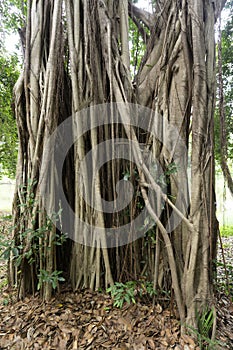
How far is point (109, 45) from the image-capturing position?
5.16 feet

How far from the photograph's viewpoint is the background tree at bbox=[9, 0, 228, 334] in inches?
54.0

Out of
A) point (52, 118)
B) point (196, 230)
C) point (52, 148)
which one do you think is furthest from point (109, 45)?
point (196, 230)

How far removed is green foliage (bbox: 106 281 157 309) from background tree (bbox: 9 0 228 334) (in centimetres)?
7

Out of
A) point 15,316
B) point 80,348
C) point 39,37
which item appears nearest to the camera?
point 80,348

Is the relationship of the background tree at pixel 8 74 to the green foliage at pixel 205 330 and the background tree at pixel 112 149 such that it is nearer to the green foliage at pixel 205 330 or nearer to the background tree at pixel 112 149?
the background tree at pixel 112 149

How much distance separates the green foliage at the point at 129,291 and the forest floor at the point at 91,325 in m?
0.06

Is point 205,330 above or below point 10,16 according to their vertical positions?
below

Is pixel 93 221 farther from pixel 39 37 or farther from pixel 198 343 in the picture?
pixel 39 37

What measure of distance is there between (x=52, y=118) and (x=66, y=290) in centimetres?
129

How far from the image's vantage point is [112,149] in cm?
163

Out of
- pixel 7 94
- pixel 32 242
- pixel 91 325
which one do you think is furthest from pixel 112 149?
pixel 7 94

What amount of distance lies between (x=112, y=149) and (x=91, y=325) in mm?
1190

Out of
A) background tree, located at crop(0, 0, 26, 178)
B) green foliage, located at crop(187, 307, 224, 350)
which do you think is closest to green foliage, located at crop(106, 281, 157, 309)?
green foliage, located at crop(187, 307, 224, 350)

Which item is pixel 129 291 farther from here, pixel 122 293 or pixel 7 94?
pixel 7 94
